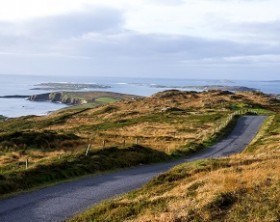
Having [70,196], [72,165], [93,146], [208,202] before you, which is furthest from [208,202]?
[93,146]

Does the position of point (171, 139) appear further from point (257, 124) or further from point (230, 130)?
point (257, 124)

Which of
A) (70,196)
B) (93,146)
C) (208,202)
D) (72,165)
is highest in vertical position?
(208,202)

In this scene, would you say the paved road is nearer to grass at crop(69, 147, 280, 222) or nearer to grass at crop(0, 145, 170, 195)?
grass at crop(0, 145, 170, 195)

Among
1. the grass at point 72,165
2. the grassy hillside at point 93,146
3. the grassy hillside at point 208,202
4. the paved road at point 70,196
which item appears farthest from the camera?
the grassy hillside at point 93,146

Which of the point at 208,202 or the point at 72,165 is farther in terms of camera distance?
the point at 72,165

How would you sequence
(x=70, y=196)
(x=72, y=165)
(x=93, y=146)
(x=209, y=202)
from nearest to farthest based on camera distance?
(x=209, y=202)
(x=70, y=196)
(x=72, y=165)
(x=93, y=146)

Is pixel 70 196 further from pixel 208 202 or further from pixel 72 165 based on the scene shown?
pixel 208 202

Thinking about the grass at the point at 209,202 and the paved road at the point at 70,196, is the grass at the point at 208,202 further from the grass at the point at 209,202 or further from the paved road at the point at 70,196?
the paved road at the point at 70,196

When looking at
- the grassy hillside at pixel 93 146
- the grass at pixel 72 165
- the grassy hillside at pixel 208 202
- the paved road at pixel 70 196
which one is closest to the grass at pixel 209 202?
the grassy hillside at pixel 208 202

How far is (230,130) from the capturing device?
68.5m

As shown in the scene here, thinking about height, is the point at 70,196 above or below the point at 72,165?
above

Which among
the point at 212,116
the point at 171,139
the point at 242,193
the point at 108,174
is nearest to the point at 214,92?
the point at 212,116

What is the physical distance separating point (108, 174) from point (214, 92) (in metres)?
138

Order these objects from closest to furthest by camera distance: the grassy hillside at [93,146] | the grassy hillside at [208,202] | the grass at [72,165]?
the grassy hillside at [208,202] → the grass at [72,165] → the grassy hillside at [93,146]
